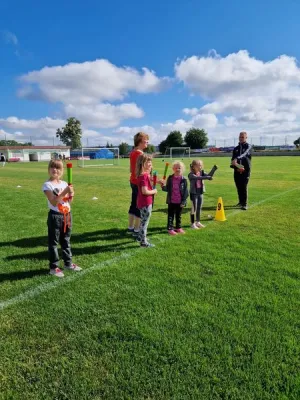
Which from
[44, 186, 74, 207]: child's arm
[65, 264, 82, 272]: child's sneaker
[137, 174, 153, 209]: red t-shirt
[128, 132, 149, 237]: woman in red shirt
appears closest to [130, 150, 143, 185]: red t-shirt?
[128, 132, 149, 237]: woman in red shirt

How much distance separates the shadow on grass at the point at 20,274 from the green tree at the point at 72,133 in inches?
3810

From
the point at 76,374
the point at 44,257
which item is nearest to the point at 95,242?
the point at 44,257

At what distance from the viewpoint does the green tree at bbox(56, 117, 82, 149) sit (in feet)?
318

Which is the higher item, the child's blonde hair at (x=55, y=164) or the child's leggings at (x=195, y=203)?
the child's blonde hair at (x=55, y=164)

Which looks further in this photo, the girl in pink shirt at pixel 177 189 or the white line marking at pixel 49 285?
the girl in pink shirt at pixel 177 189

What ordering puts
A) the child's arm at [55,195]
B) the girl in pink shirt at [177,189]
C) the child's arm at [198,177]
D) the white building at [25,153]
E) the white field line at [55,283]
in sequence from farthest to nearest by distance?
1. the white building at [25,153]
2. the child's arm at [198,177]
3. the girl in pink shirt at [177,189]
4. the child's arm at [55,195]
5. the white field line at [55,283]

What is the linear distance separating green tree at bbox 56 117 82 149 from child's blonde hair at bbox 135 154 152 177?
315ft

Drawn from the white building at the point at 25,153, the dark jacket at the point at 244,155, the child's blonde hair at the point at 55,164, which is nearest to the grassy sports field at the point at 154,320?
the child's blonde hair at the point at 55,164

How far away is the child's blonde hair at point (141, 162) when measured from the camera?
497cm

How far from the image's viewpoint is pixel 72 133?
320ft

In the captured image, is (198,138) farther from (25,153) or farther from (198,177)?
(198,177)

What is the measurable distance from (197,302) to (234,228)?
11.1 feet

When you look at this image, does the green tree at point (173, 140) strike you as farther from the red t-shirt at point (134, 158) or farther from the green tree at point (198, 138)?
the red t-shirt at point (134, 158)

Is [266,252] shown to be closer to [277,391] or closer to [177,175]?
[177,175]
